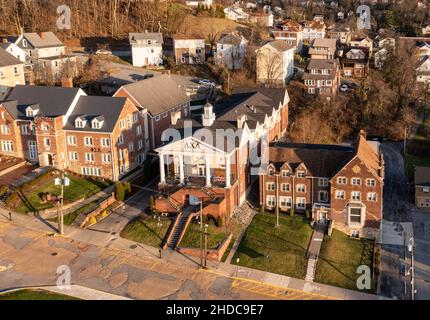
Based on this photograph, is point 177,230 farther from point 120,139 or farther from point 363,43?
point 363,43

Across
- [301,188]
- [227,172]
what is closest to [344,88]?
[301,188]

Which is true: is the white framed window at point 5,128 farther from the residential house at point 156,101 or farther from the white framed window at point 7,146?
the residential house at point 156,101

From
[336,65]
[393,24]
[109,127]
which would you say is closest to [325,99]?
[336,65]

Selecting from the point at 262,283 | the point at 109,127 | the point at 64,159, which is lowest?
the point at 262,283

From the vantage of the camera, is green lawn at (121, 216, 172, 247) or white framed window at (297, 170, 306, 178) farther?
white framed window at (297, 170, 306, 178)

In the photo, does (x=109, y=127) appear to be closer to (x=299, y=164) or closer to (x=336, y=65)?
(x=299, y=164)

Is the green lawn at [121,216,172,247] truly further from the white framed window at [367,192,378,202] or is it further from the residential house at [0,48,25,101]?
the residential house at [0,48,25,101]

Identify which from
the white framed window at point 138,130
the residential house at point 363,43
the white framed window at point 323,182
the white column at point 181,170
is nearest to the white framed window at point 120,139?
the white framed window at point 138,130

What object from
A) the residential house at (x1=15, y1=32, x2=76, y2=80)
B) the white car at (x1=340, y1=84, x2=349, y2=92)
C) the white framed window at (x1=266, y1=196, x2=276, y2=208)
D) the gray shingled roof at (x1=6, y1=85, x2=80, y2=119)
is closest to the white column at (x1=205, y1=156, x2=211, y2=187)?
the white framed window at (x1=266, y1=196, x2=276, y2=208)
